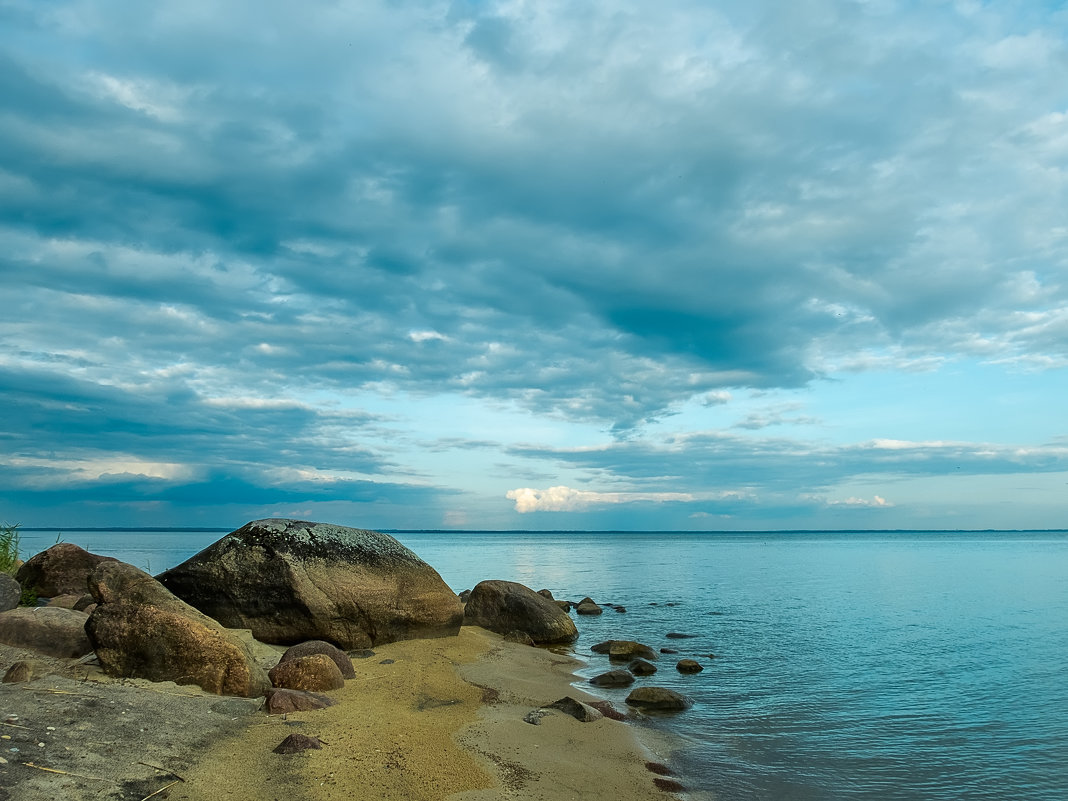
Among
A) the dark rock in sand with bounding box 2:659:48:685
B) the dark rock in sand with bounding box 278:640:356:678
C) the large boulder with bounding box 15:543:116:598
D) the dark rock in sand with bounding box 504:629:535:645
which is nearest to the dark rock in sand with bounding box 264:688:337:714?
the dark rock in sand with bounding box 278:640:356:678

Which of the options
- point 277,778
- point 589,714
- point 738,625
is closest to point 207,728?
point 277,778

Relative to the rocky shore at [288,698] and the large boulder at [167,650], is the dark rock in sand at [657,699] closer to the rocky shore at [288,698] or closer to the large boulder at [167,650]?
the rocky shore at [288,698]

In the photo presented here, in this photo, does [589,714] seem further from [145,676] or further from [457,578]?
[457,578]

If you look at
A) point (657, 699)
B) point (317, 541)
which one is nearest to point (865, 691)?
point (657, 699)

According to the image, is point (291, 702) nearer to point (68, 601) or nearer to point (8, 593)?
point (8, 593)

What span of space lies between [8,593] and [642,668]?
1233 cm

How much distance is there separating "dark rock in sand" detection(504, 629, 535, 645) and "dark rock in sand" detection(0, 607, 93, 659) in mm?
11441

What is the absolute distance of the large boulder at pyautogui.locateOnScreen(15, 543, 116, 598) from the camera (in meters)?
15.7

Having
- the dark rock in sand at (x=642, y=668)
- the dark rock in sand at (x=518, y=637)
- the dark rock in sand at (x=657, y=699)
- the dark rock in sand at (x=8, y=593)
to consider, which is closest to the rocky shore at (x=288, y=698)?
the dark rock in sand at (x=657, y=699)

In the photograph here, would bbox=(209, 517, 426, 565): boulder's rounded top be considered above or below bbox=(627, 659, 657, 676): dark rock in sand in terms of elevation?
above

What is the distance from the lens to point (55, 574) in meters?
15.7

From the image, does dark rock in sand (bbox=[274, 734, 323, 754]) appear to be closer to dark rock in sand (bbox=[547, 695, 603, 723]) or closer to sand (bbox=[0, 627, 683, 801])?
sand (bbox=[0, 627, 683, 801])

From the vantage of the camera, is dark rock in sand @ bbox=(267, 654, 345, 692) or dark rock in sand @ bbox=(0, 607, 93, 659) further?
dark rock in sand @ bbox=(267, 654, 345, 692)

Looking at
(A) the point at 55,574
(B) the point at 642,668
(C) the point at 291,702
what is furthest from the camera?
(B) the point at 642,668
